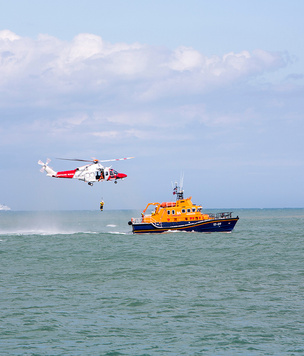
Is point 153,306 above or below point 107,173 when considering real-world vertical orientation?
below

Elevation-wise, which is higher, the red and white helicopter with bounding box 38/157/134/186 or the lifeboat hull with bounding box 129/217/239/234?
the red and white helicopter with bounding box 38/157/134/186

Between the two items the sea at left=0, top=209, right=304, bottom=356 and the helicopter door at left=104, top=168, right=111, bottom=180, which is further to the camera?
the helicopter door at left=104, top=168, right=111, bottom=180

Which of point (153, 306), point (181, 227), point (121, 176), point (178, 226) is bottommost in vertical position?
point (153, 306)

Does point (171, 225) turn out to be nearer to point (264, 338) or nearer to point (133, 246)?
point (133, 246)

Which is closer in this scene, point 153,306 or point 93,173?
point 153,306

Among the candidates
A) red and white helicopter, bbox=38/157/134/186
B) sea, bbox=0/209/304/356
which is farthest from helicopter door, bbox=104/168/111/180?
sea, bbox=0/209/304/356

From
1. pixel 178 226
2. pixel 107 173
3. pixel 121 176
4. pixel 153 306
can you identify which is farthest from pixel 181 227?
pixel 153 306

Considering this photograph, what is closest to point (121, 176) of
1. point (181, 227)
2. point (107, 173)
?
point (107, 173)

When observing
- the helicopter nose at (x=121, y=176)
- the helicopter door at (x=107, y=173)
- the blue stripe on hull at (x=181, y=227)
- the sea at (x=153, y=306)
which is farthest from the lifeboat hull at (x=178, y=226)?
the sea at (x=153, y=306)

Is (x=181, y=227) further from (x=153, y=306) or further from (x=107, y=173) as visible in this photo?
(x=153, y=306)

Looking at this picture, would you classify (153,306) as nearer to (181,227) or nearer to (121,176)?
(121,176)

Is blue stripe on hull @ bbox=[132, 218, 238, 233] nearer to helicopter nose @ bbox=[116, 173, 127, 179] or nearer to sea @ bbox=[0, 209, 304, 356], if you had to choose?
helicopter nose @ bbox=[116, 173, 127, 179]

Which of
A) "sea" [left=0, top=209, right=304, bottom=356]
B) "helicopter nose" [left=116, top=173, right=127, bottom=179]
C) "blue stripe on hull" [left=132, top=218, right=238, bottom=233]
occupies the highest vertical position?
"helicopter nose" [left=116, top=173, right=127, bottom=179]

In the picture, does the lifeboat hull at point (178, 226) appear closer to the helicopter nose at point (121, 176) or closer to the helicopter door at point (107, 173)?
the helicopter nose at point (121, 176)
